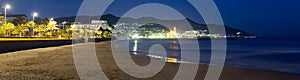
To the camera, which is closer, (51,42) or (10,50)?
(10,50)

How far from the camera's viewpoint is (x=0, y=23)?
2596 inches

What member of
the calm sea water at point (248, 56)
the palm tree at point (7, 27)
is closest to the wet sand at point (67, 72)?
the calm sea water at point (248, 56)

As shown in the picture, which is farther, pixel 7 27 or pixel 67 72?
pixel 7 27

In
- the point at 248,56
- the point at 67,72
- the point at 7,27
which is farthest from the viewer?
the point at 7,27

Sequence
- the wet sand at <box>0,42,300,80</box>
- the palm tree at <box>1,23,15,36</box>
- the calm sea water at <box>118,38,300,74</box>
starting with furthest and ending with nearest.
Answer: the palm tree at <box>1,23,15,36</box>
the calm sea water at <box>118,38,300,74</box>
the wet sand at <box>0,42,300,80</box>

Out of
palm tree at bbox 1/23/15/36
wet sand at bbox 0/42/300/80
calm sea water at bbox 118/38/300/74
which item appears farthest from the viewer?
palm tree at bbox 1/23/15/36

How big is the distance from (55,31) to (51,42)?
58.3 meters

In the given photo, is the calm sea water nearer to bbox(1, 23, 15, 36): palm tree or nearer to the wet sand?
the wet sand

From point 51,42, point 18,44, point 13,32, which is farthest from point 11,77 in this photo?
point 13,32

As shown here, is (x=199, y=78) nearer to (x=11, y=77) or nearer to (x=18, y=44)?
(x=11, y=77)

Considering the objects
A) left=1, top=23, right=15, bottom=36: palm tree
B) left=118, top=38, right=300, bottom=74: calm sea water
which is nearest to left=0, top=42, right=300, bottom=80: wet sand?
left=118, top=38, right=300, bottom=74: calm sea water

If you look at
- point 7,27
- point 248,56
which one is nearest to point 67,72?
point 248,56

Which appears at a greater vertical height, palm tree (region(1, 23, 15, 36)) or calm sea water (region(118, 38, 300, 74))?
palm tree (region(1, 23, 15, 36))

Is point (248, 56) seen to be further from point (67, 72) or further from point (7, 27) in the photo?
point (7, 27)
